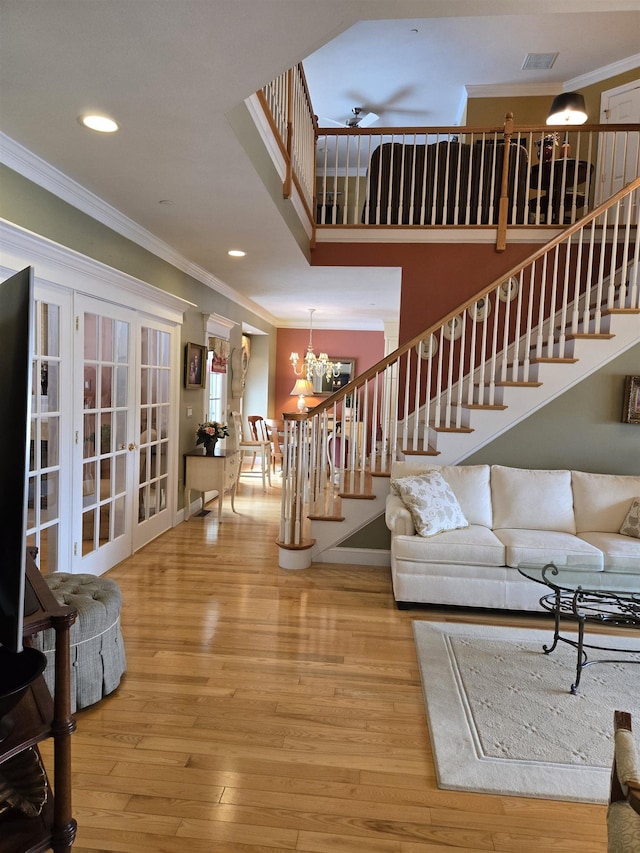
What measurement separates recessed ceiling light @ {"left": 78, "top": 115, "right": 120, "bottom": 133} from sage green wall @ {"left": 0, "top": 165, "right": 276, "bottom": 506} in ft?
1.90

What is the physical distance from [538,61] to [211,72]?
557 cm

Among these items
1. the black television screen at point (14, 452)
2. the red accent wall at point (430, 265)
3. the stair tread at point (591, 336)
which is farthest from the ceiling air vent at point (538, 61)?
the black television screen at point (14, 452)

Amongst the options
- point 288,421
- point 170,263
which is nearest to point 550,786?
point 288,421

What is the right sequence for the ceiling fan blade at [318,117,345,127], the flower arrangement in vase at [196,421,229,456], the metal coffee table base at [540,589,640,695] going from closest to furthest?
the metal coffee table base at [540,589,640,695]
the flower arrangement in vase at [196,421,229,456]
the ceiling fan blade at [318,117,345,127]

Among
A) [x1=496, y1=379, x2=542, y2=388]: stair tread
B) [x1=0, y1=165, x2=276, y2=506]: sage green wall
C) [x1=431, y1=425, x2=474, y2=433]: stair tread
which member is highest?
[x1=0, y1=165, x2=276, y2=506]: sage green wall

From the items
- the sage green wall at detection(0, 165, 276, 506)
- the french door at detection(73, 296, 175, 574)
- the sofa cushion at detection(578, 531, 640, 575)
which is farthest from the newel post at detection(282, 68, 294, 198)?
the sofa cushion at detection(578, 531, 640, 575)

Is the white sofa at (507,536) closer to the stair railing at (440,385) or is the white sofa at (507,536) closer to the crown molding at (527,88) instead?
the stair railing at (440,385)

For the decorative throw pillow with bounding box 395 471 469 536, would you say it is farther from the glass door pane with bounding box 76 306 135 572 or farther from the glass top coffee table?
the glass door pane with bounding box 76 306 135 572

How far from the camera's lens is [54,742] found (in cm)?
125

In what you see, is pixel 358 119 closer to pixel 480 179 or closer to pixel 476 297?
pixel 480 179

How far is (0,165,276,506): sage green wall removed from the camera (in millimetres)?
2832

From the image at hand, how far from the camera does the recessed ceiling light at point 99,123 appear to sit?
95.3 inches

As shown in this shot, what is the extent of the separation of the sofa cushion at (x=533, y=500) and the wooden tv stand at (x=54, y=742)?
3.28m

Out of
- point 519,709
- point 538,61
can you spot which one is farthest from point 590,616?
point 538,61
